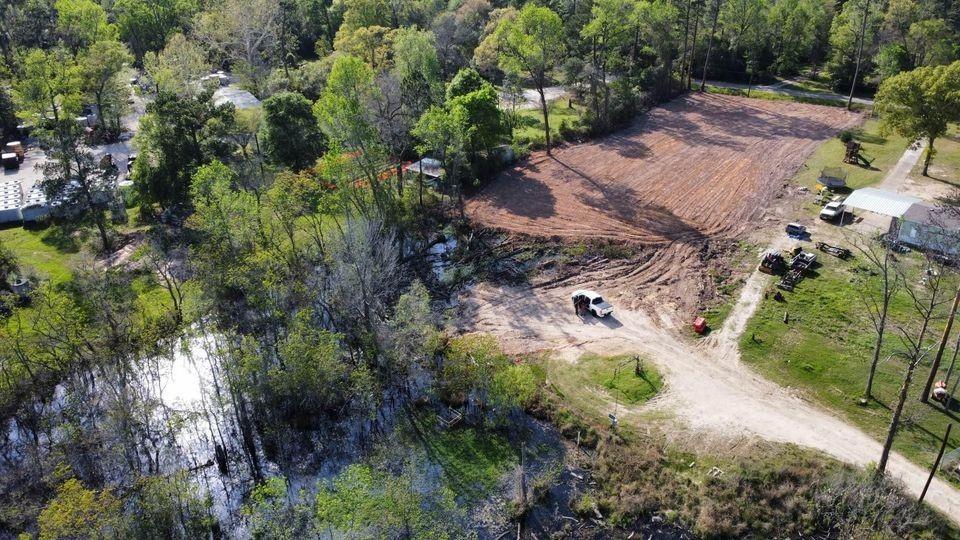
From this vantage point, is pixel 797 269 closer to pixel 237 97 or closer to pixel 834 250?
pixel 834 250

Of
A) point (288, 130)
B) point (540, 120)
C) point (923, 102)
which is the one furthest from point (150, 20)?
point (923, 102)

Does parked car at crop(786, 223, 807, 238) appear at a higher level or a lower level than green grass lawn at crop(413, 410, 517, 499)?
higher

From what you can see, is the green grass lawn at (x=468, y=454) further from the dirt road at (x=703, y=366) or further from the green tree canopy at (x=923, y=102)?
the green tree canopy at (x=923, y=102)

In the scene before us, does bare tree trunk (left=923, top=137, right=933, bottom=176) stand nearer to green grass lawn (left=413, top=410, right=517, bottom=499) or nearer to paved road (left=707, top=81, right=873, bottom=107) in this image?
paved road (left=707, top=81, right=873, bottom=107)

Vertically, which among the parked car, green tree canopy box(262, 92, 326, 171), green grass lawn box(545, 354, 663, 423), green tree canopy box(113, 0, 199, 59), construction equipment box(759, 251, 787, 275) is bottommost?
green grass lawn box(545, 354, 663, 423)

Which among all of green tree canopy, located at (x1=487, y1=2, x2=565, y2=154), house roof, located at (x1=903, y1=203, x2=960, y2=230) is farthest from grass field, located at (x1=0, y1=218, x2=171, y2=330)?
house roof, located at (x1=903, y1=203, x2=960, y2=230)
